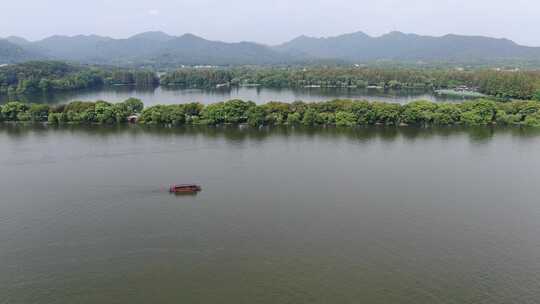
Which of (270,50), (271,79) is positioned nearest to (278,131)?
(271,79)

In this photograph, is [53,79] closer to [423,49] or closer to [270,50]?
[270,50]

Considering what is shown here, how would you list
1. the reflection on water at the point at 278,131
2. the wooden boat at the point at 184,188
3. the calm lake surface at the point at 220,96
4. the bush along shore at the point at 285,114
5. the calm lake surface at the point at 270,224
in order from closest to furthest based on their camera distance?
the calm lake surface at the point at 270,224, the wooden boat at the point at 184,188, the reflection on water at the point at 278,131, the bush along shore at the point at 285,114, the calm lake surface at the point at 220,96

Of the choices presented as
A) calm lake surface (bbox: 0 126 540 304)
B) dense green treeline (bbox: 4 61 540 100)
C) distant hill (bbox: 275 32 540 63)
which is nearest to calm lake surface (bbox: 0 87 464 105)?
dense green treeline (bbox: 4 61 540 100)

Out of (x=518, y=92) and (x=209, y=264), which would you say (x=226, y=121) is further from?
(x=518, y=92)

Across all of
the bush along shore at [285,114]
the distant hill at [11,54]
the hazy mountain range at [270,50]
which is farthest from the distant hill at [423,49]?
the bush along shore at [285,114]

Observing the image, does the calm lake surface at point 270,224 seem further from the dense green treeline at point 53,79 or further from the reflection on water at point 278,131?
the dense green treeline at point 53,79

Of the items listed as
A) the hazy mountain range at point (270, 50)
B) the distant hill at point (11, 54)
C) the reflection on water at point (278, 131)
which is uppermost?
the hazy mountain range at point (270, 50)
